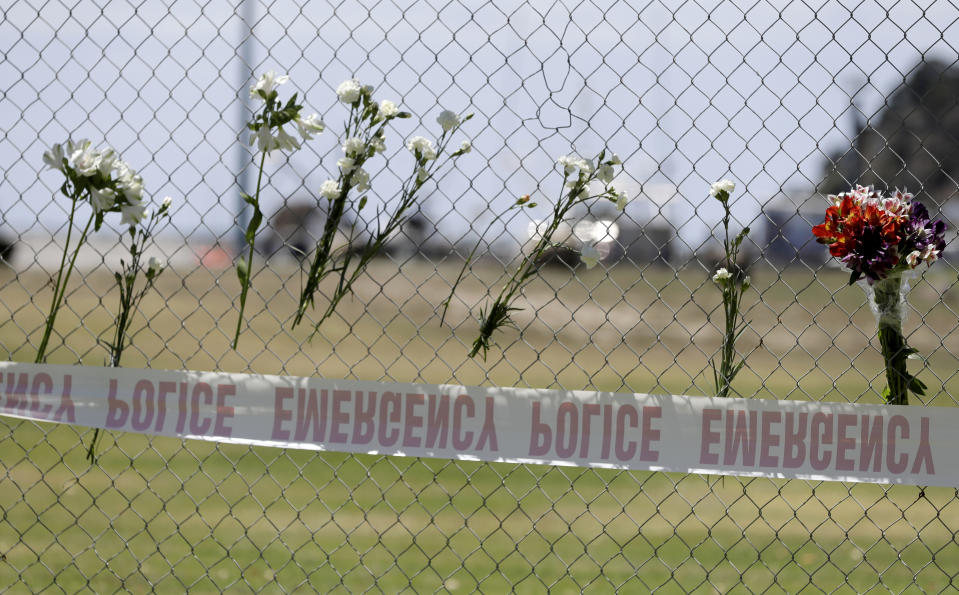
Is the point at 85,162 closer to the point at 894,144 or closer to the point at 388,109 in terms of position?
the point at 388,109

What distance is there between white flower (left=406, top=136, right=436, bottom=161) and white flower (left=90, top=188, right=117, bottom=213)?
917mm

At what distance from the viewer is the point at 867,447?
2482 mm

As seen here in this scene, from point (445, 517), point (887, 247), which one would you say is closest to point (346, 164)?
point (887, 247)

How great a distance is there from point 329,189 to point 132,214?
62 centimetres

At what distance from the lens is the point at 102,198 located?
2.74 meters

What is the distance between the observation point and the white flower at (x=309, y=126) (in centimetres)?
262

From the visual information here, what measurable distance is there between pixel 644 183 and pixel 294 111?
1012 millimetres

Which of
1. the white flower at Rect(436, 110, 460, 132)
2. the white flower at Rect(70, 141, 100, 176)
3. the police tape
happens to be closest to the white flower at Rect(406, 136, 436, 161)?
the white flower at Rect(436, 110, 460, 132)

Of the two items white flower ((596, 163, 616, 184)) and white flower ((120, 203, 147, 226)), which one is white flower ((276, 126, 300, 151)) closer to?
white flower ((120, 203, 147, 226))

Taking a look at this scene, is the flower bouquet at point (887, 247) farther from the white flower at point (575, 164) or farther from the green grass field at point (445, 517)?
the white flower at point (575, 164)

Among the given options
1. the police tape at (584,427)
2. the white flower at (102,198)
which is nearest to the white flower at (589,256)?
the police tape at (584,427)

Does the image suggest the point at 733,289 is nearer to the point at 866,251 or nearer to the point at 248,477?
the point at 866,251

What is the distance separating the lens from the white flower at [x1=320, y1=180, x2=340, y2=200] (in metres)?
2.64

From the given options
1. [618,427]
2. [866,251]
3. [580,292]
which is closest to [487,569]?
[618,427]
